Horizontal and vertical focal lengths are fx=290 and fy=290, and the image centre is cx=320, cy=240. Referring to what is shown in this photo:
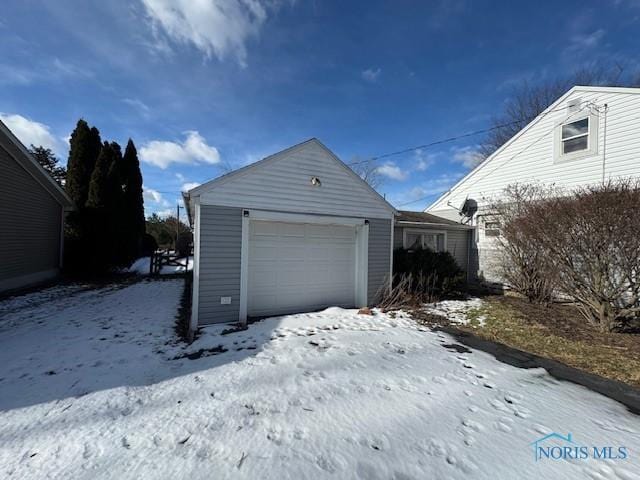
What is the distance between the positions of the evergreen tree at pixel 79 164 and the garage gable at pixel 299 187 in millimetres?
10392

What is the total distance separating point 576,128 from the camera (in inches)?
390

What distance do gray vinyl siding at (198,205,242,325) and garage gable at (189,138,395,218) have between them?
0.32 metres

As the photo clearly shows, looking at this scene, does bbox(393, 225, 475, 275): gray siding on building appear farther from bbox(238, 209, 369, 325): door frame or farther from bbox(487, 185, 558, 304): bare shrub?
bbox(238, 209, 369, 325): door frame

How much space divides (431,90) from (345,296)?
868 cm

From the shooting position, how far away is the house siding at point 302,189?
6219mm

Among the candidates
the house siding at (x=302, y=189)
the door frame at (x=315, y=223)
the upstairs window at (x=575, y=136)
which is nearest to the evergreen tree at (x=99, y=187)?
the house siding at (x=302, y=189)

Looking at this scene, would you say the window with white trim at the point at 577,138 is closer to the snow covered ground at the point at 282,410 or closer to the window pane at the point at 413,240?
the window pane at the point at 413,240

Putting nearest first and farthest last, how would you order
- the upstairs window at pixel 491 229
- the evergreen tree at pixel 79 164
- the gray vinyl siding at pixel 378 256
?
the gray vinyl siding at pixel 378 256 < the upstairs window at pixel 491 229 < the evergreen tree at pixel 79 164

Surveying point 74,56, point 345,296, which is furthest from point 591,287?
point 74,56

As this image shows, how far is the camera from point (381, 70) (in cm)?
1038

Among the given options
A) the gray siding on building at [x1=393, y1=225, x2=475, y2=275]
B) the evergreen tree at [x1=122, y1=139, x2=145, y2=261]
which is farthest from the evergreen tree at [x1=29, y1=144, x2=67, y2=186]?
the gray siding on building at [x1=393, y1=225, x2=475, y2=275]

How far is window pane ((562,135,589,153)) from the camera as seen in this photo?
9.67 m

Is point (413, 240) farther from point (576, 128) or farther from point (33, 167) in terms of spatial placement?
point (33, 167)

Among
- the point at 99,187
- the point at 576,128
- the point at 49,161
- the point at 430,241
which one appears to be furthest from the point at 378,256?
the point at 49,161
